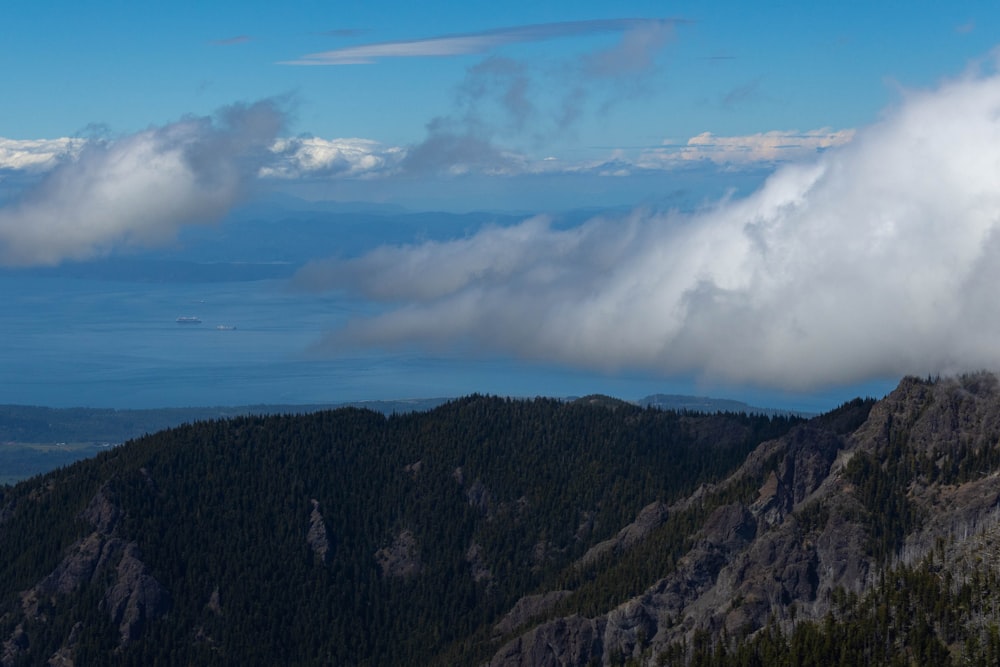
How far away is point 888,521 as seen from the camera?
190 m

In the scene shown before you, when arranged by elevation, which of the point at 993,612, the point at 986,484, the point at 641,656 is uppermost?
the point at 986,484

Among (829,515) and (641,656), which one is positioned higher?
(829,515)

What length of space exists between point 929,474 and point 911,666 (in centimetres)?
4999

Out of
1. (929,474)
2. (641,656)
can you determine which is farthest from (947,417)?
(641,656)

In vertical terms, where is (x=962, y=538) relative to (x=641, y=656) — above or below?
above

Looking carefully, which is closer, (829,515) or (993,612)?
(993,612)

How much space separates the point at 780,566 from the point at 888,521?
51.1 feet

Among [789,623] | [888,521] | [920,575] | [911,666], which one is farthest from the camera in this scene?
[888,521]

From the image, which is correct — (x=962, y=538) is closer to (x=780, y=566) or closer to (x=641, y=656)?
(x=780, y=566)

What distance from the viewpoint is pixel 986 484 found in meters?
182

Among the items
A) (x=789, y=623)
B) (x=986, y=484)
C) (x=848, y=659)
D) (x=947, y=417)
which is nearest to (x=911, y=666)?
(x=848, y=659)

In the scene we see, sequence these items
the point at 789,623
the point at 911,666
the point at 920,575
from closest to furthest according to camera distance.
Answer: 1. the point at 911,666
2. the point at 920,575
3. the point at 789,623

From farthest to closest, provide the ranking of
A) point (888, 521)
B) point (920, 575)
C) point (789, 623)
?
point (888, 521) → point (789, 623) → point (920, 575)

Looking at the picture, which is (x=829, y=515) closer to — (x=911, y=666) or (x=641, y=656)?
(x=641, y=656)
